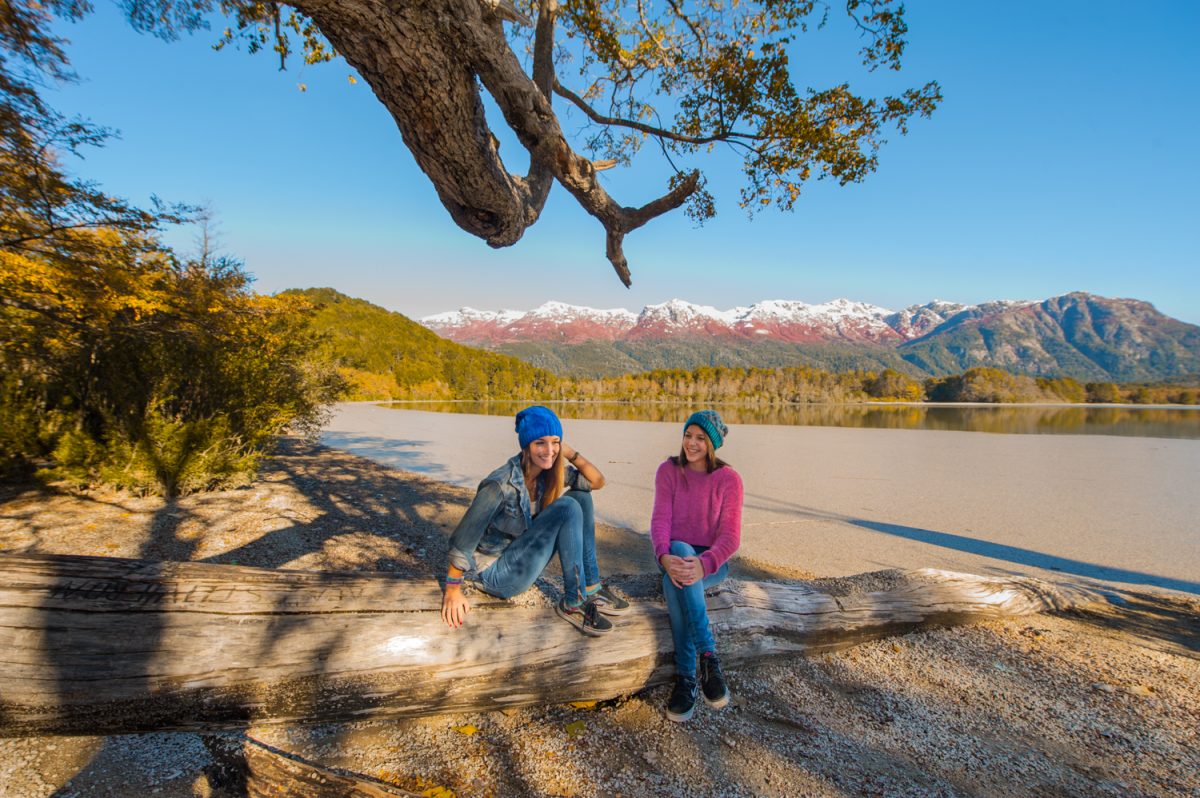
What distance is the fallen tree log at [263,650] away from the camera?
78.0 inches

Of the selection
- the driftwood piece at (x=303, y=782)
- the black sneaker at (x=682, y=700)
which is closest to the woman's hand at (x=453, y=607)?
the driftwood piece at (x=303, y=782)

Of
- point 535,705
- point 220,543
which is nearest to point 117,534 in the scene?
point 220,543

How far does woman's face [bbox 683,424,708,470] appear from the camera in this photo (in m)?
2.88

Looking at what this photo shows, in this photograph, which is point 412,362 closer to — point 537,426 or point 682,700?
point 537,426

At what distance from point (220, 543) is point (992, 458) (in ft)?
62.1

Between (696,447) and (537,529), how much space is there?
985mm

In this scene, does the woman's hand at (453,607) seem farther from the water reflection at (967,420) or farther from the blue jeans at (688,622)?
the water reflection at (967,420)

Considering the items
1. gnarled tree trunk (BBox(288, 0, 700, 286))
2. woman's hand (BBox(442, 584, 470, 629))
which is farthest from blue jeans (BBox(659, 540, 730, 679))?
gnarled tree trunk (BBox(288, 0, 700, 286))

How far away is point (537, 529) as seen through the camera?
2543mm

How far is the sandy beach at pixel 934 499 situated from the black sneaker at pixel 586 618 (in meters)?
3.69

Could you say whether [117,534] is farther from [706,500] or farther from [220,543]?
[706,500]

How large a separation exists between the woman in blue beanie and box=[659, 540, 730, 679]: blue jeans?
0.86 feet

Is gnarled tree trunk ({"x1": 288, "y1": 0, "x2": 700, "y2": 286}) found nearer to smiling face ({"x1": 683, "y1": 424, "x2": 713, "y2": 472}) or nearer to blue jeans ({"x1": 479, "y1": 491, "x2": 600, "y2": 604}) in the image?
smiling face ({"x1": 683, "y1": 424, "x2": 713, "y2": 472})

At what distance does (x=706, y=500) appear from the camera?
286cm
